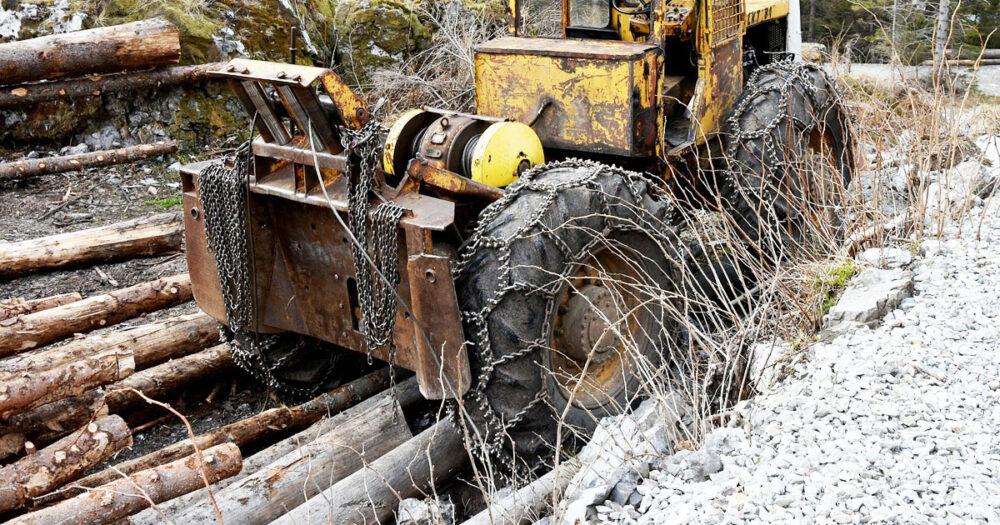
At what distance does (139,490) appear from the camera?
4133mm

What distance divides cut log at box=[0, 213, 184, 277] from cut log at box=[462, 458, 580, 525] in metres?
4.06

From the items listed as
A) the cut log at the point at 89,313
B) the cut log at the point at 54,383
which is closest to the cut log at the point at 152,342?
the cut log at the point at 89,313

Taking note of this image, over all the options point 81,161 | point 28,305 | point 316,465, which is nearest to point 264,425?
point 316,465

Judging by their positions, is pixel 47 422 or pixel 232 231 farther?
pixel 232 231

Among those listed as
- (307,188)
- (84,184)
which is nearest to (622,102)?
(307,188)

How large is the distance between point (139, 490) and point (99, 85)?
619 centimetres

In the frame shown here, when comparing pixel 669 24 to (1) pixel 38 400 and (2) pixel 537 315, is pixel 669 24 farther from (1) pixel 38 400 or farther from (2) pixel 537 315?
(1) pixel 38 400

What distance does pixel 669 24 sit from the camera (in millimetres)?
6152

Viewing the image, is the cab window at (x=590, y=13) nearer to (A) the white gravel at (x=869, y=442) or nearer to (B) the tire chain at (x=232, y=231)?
(B) the tire chain at (x=232, y=231)

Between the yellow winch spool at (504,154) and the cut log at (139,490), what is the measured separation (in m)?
1.79

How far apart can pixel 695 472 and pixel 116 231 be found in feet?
17.2

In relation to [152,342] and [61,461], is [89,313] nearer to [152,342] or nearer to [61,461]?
[152,342]

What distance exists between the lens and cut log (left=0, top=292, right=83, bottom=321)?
5.96m

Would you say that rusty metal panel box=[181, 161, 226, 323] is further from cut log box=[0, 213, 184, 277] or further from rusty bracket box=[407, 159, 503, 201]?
cut log box=[0, 213, 184, 277]
